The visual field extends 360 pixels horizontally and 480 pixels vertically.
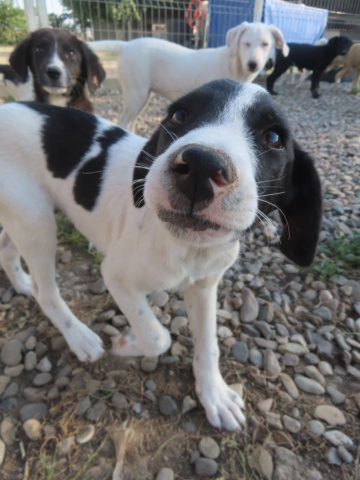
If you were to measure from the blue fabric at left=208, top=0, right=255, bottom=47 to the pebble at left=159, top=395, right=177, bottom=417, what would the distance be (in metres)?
10.4

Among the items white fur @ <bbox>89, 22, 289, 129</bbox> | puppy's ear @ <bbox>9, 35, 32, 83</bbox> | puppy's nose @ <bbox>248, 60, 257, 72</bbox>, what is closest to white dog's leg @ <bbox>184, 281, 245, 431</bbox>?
puppy's ear @ <bbox>9, 35, 32, 83</bbox>

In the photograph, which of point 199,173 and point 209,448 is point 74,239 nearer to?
point 209,448

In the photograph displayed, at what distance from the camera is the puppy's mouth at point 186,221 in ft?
3.83

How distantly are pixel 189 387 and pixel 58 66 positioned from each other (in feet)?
11.0

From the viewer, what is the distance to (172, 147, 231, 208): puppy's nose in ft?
3.33

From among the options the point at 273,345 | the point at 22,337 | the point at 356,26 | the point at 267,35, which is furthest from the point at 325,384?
the point at 356,26

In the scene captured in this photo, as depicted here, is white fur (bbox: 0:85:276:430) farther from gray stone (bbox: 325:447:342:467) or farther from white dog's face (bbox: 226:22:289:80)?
white dog's face (bbox: 226:22:289:80)

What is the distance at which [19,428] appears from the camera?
180 cm

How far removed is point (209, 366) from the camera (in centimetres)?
194

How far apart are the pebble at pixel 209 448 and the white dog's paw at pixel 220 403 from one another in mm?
84

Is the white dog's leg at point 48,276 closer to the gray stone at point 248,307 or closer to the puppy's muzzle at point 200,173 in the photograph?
the gray stone at point 248,307

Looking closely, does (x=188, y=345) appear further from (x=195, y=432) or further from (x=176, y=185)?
(x=176, y=185)

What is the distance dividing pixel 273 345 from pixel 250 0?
10626 mm

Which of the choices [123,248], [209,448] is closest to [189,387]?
[209,448]
